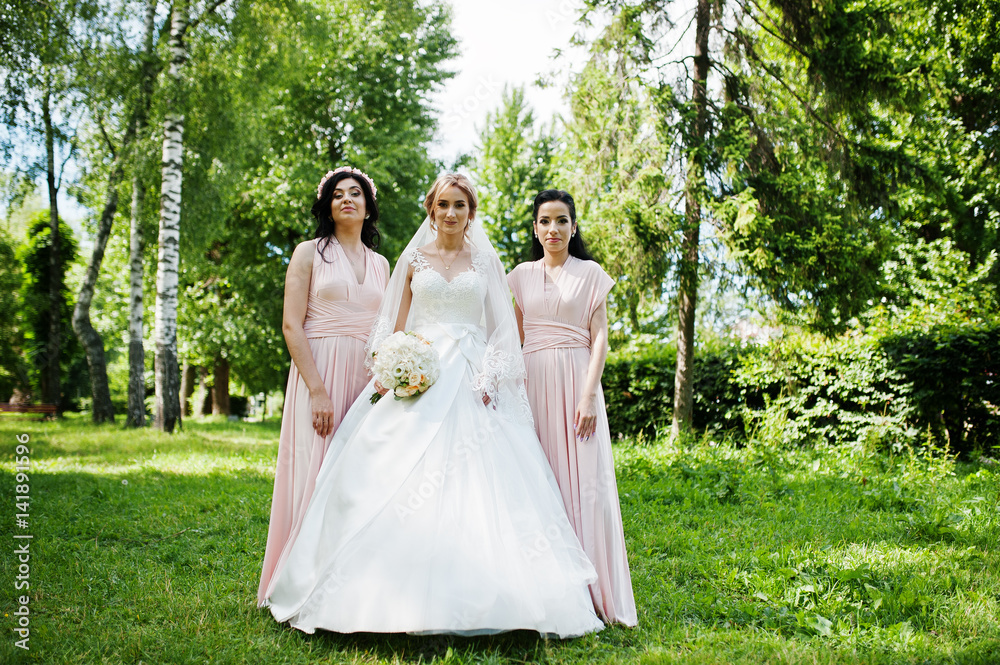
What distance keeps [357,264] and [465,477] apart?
5.28 ft

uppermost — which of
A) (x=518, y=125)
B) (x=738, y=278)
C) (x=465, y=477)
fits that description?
(x=518, y=125)

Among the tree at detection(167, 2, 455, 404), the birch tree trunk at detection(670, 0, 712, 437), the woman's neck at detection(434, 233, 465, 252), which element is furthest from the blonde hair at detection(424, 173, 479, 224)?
the tree at detection(167, 2, 455, 404)

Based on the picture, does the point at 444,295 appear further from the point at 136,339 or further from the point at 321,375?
the point at 136,339

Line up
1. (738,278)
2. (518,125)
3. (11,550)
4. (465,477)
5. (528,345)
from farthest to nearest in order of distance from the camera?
1. (518,125)
2. (738,278)
3. (11,550)
4. (528,345)
5. (465,477)

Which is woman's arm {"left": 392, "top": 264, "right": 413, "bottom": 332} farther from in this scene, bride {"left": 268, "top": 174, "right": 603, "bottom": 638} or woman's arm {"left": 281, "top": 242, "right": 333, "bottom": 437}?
woman's arm {"left": 281, "top": 242, "right": 333, "bottom": 437}

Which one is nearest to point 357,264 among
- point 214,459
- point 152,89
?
point 214,459

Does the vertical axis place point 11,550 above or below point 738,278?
below

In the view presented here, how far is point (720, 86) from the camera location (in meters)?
9.12

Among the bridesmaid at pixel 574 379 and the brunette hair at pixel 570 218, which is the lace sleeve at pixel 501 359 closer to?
the bridesmaid at pixel 574 379

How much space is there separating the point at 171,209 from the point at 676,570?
9.94 m

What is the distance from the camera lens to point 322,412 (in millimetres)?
3682

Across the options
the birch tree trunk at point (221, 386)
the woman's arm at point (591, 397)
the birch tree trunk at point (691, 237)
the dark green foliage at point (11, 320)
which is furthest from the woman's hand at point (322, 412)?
the dark green foliage at point (11, 320)

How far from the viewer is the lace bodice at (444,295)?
12.5 feet

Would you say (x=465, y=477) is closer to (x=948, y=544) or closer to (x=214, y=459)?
(x=948, y=544)
